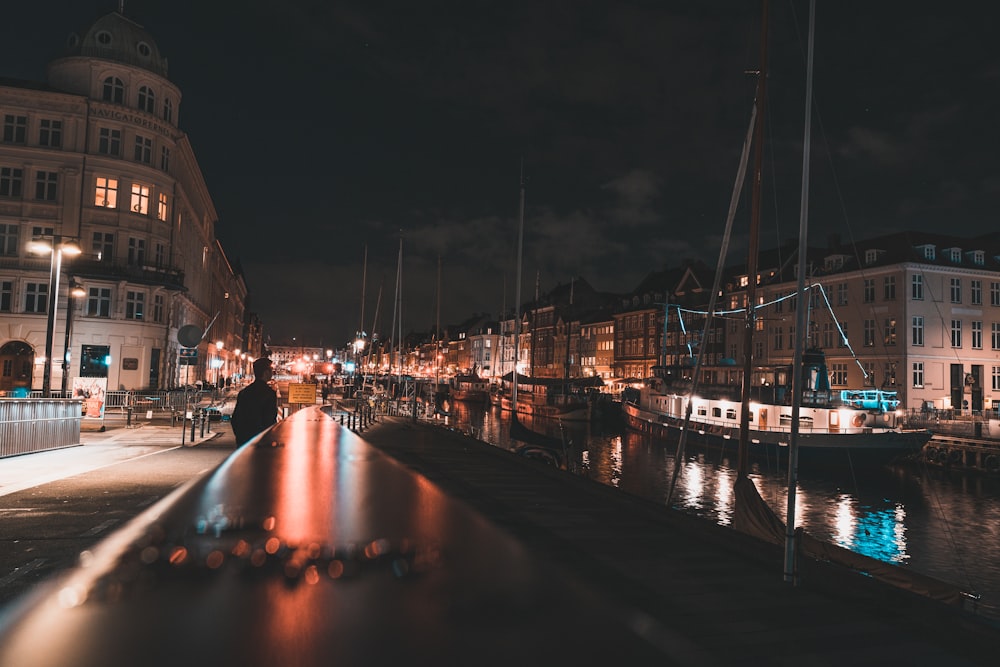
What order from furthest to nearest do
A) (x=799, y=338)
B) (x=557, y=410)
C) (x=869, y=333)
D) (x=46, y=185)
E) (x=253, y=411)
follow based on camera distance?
(x=557, y=410) → (x=869, y=333) → (x=46, y=185) → (x=253, y=411) → (x=799, y=338)

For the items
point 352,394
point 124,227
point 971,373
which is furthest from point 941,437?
point 124,227

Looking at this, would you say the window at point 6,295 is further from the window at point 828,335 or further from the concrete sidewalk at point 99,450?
the window at point 828,335

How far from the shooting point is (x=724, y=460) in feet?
132

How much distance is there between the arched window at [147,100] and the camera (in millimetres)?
46250

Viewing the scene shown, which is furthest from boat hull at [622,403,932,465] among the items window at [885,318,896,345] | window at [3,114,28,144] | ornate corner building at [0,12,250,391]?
window at [3,114,28,144]

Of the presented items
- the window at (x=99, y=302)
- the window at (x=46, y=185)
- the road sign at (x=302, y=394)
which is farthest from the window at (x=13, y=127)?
the road sign at (x=302, y=394)

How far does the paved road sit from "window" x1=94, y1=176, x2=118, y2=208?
2600cm

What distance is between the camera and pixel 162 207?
47.8 meters

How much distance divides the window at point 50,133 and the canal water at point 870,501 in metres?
35.1

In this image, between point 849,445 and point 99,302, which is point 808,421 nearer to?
point 849,445

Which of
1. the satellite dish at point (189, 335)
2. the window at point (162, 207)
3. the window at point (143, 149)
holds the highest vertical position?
the window at point (143, 149)

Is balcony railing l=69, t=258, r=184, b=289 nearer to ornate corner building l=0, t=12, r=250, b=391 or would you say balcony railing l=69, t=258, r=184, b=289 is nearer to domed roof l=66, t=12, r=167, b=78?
ornate corner building l=0, t=12, r=250, b=391

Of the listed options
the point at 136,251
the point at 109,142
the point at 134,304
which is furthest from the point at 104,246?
the point at 109,142

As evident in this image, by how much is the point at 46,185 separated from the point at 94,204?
3119 mm
